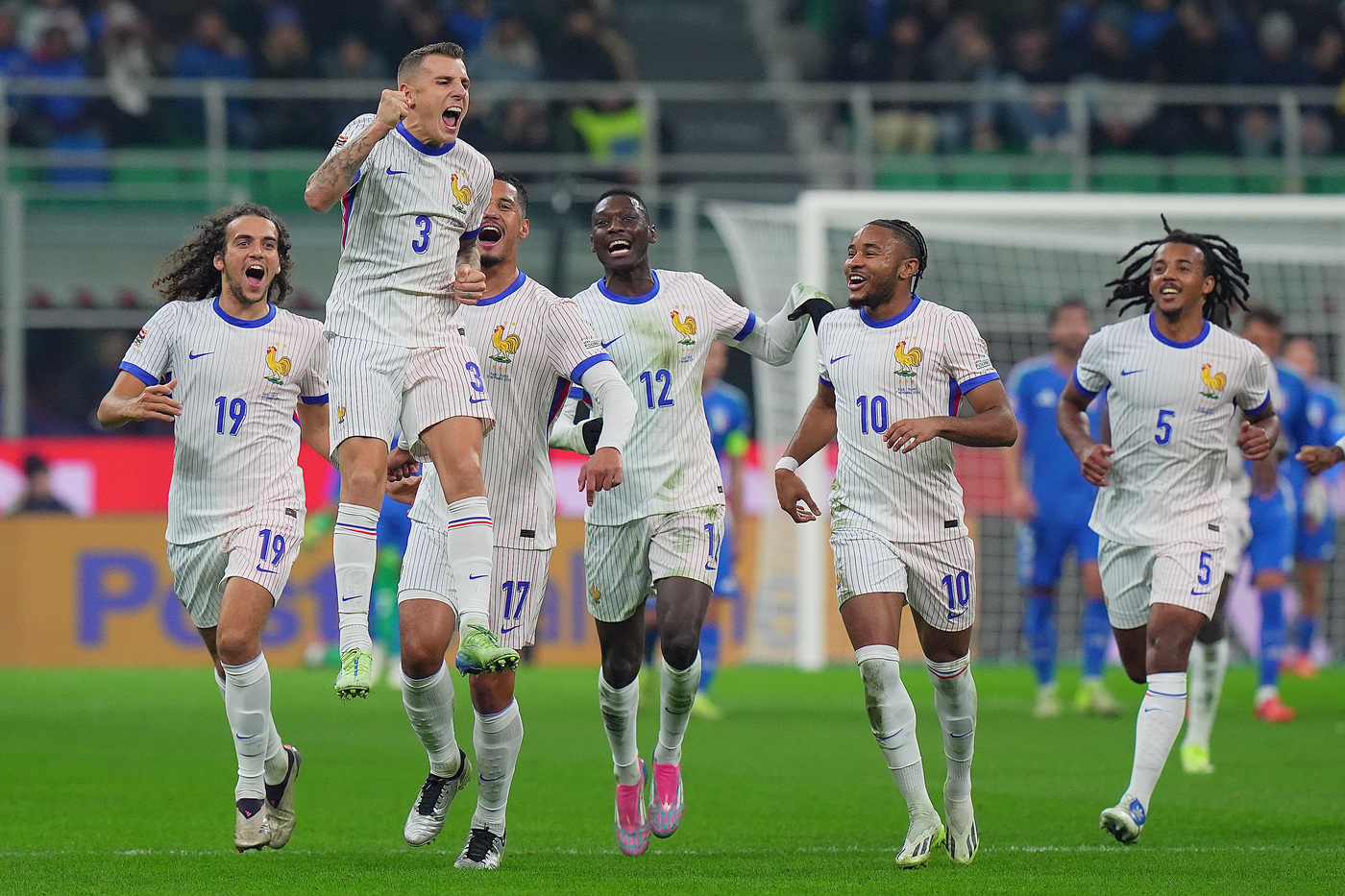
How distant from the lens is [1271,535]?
42.8 feet

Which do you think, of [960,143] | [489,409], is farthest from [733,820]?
[960,143]

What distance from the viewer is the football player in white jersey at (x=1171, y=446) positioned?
7.97m

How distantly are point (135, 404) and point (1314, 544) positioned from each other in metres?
11.2

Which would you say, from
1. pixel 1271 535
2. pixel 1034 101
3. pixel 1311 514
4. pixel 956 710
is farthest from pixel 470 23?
pixel 956 710

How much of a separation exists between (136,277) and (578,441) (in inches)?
554

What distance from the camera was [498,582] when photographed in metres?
7.37

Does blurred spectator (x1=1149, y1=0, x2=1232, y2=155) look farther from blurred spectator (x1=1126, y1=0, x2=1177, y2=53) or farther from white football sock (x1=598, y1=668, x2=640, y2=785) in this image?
white football sock (x1=598, y1=668, x2=640, y2=785)

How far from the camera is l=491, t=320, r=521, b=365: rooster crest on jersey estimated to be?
748 centimetres

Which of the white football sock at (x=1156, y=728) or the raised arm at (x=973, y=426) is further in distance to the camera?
the white football sock at (x=1156, y=728)

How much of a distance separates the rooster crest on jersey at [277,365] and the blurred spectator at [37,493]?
436 inches

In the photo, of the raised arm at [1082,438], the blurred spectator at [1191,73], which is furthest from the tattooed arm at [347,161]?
the blurred spectator at [1191,73]

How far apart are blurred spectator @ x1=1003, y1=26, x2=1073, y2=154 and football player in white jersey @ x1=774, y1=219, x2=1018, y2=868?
48.7ft

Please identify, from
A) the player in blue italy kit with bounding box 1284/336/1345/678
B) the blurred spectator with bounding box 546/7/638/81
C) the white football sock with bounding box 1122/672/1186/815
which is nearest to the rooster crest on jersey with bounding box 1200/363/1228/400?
the white football sock with bounding box 1122/672/1186/815

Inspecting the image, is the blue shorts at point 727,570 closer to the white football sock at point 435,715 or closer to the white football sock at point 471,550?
the white football sock at point 435,715
